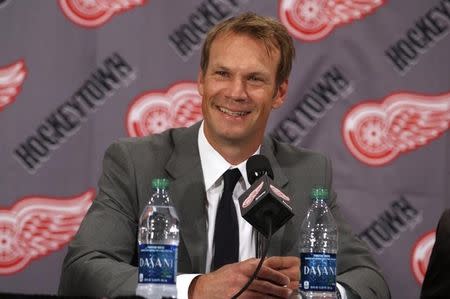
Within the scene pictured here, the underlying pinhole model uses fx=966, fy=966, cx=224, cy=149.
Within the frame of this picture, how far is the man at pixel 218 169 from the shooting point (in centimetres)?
291

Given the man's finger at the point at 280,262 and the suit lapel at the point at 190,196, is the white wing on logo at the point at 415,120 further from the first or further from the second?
the man's finger at the point at 280,262

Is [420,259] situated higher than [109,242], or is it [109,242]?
[109,242]

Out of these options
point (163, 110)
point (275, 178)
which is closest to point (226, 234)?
point (275, 178)

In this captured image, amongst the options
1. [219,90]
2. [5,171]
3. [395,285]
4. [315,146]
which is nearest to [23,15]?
[5,171]

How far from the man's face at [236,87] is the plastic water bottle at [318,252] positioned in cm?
32

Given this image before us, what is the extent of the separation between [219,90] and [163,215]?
47 cm

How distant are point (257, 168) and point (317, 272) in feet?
1.01

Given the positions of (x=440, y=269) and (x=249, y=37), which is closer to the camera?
(x=440, y=269)

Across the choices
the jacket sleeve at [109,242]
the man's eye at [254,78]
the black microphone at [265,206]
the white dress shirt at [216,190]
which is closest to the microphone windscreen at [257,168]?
the black microphone at [265,206]

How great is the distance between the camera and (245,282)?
2.48 meters

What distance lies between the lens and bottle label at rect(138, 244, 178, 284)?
2.30m

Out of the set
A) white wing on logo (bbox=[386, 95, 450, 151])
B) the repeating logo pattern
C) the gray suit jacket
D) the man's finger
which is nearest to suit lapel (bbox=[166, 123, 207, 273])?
the gray suit jacket

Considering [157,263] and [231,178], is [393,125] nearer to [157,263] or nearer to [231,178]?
[231,178]

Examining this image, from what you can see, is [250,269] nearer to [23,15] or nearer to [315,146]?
[315,146]
